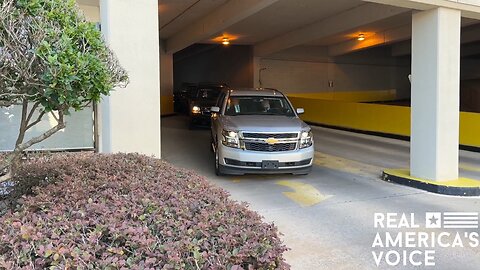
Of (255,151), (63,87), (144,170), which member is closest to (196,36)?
(255,151)

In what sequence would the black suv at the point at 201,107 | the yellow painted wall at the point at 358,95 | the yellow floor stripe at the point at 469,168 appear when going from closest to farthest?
1. the yellow floor stripe at the point at 469,168
2. the black suv at the point at 201,107
3. the yellow painted wall at the point at 358,95

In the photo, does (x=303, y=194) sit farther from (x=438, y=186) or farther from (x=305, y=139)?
(x=438, y=186)

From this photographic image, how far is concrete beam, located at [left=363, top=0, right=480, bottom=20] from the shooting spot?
760 cm

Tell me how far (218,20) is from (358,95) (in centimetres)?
1592

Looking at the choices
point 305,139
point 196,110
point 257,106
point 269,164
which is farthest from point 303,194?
point 196,110

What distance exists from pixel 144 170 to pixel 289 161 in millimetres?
4273

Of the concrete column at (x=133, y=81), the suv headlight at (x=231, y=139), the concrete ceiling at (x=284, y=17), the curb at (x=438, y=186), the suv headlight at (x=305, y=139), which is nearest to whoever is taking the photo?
the concrete column at (x=133, y=81)

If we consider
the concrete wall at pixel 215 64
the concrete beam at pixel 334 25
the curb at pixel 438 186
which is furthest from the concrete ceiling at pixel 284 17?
the curb at pixel 438 186

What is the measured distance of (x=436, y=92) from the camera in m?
7.89

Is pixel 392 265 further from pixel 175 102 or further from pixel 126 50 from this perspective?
pixel 175 102

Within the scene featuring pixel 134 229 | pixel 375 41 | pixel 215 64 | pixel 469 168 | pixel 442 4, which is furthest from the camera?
pixel 215 64

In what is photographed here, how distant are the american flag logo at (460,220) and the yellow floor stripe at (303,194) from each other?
186 cm

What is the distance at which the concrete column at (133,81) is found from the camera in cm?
550

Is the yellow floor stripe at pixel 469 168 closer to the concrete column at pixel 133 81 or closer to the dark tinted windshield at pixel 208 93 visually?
the concrete column at pixel 133 81
